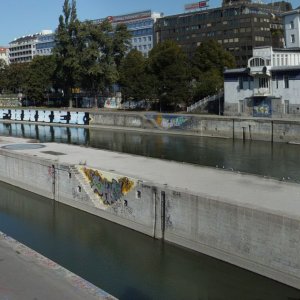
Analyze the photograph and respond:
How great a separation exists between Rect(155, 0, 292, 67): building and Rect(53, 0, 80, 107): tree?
48.3 meters

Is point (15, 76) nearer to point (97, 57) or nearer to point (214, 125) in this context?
point (97, 57)

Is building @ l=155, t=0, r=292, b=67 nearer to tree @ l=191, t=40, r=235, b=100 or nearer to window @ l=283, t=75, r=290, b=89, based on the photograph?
tree @ l=191, t=40, r=235, b=100

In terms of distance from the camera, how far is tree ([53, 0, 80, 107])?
363 ft

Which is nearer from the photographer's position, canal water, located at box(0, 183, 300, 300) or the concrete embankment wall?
canal water, located at box(0, 183, 300, 300)

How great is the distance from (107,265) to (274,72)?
5521cm

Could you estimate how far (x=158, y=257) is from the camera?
25141 millimetres

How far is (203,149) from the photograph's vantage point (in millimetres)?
59688

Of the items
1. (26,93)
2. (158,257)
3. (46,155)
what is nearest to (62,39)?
(26,93)

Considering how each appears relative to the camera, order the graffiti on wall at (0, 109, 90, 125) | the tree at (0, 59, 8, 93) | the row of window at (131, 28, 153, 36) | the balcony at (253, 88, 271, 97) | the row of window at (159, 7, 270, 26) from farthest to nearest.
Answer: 1. the row of window at (131, 28, 153, 36)
2. the tree at (0, 59, 8, 93)
3. the row of window at (159, 7, 270, 26)
4. the graffiti on wall at (0, 109, 90, 125)
5. the balcony at (253, 88, 271, 97)

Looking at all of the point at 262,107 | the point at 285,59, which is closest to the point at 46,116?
the point at 262,107

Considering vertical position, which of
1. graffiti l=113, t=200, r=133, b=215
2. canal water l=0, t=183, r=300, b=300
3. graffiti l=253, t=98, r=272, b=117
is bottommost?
canal water l=0, t=183, r=300, b=300

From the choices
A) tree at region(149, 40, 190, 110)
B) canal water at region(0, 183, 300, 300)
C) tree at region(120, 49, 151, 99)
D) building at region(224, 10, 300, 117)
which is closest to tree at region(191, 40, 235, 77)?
tree at region(149, 40, 190, 110)

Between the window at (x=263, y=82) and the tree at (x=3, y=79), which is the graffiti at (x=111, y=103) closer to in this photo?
the window at (x=263, y=82)

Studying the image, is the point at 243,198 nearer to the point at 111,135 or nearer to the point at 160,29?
the point at 111,135
